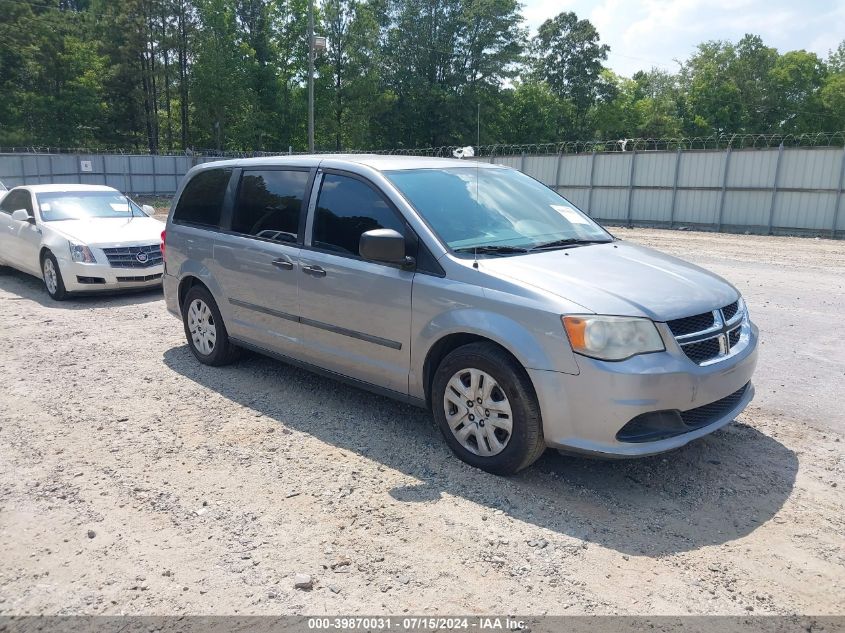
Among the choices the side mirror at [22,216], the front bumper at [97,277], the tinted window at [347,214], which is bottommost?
the front bumper at [97,277]

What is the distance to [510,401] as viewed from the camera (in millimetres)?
3836

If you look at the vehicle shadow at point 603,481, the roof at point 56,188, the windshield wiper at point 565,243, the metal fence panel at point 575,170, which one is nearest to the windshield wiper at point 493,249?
the windshield wiper at point 565,243

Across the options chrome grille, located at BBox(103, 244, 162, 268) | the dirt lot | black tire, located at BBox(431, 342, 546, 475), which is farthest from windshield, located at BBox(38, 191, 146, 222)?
black tire, located at BBox(431, 342, 546, 475)

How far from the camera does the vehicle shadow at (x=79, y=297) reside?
368 inches

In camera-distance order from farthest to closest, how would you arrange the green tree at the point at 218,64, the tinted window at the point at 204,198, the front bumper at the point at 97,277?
the green tree at the point at 218,64, the front bumper at the point at 97,277, the tinted window at the point at 204,198

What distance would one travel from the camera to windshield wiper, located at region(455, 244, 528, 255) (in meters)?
4.29

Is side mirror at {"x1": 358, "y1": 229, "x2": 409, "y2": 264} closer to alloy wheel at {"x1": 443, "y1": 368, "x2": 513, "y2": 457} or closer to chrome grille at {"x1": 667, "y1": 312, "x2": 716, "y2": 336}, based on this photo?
alloy wheel at {"x1": 443, "y1": 368, "x2": 513, "y2": 457}

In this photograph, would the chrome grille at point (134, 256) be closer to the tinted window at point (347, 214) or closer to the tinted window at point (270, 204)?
the tinted window at point (270, 204)

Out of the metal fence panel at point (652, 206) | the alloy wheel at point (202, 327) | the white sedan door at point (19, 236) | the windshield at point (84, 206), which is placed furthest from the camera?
the metal fence panel at point (652, 206)

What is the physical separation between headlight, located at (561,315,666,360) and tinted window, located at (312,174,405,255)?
4.68 feet

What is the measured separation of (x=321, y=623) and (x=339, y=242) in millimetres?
2707

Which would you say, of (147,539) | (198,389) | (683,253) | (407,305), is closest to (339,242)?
(407,305)

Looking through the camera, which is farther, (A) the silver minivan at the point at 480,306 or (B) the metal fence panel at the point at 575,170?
(B) the metal fence panel at the point at 575,170

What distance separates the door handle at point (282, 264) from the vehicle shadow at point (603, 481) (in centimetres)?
106
